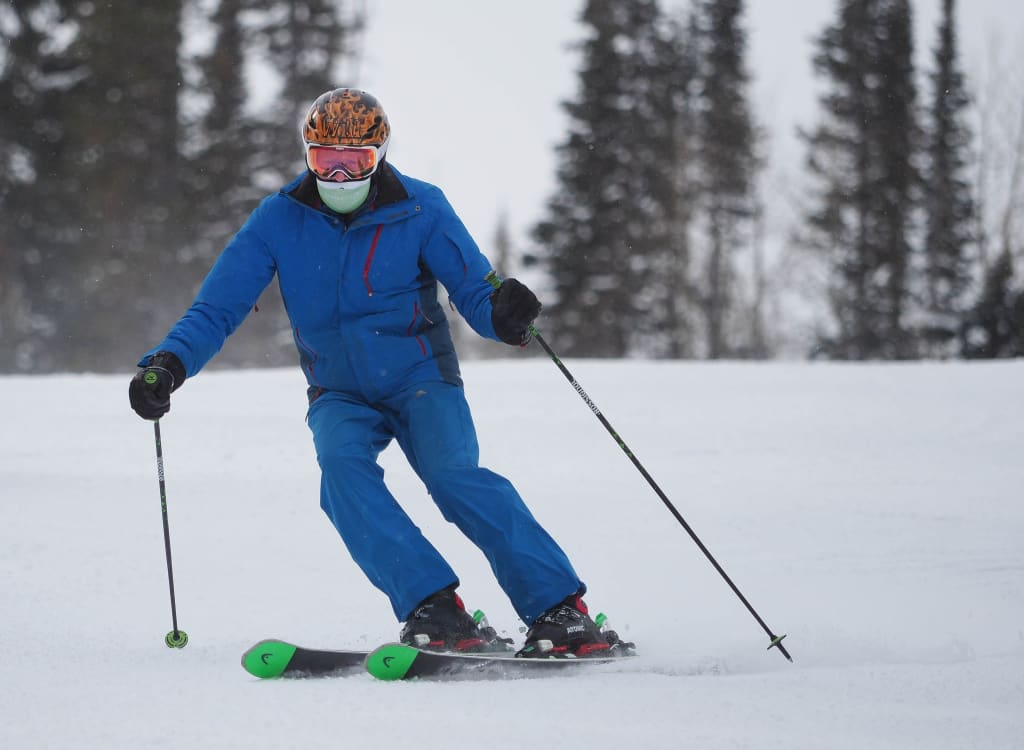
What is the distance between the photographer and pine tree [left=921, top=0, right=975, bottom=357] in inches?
1085

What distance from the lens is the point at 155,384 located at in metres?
3.31

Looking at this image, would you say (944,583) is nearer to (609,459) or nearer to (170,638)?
(609,459)

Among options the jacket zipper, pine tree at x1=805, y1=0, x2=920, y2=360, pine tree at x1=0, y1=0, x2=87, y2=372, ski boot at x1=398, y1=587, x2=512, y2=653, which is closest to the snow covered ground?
ski boot at x1=398, y1=587, x2=512, y2=653

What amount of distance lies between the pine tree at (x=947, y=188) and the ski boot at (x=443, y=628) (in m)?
24.5

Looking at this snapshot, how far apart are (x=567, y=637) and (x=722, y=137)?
2595 cm

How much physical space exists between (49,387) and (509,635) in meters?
7.45

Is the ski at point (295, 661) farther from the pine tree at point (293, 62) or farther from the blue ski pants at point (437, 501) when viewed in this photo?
the pine tree at point (293, 62)

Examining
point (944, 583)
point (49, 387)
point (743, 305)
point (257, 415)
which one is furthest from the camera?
point (743, 305)

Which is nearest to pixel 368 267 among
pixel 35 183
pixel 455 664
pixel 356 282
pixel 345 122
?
pixel 356 282

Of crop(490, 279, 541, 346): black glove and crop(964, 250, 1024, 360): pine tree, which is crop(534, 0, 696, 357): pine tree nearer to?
crop(964, 250, 1024, 360): pine tree

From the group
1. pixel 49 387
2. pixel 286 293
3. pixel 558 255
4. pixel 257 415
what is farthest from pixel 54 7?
pixel 286 293

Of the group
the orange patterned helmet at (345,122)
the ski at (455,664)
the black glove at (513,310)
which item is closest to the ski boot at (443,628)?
the ski at (455,664)

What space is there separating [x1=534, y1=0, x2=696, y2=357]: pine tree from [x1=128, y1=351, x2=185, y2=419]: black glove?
69.0 ft

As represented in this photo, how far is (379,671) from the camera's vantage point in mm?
3111
